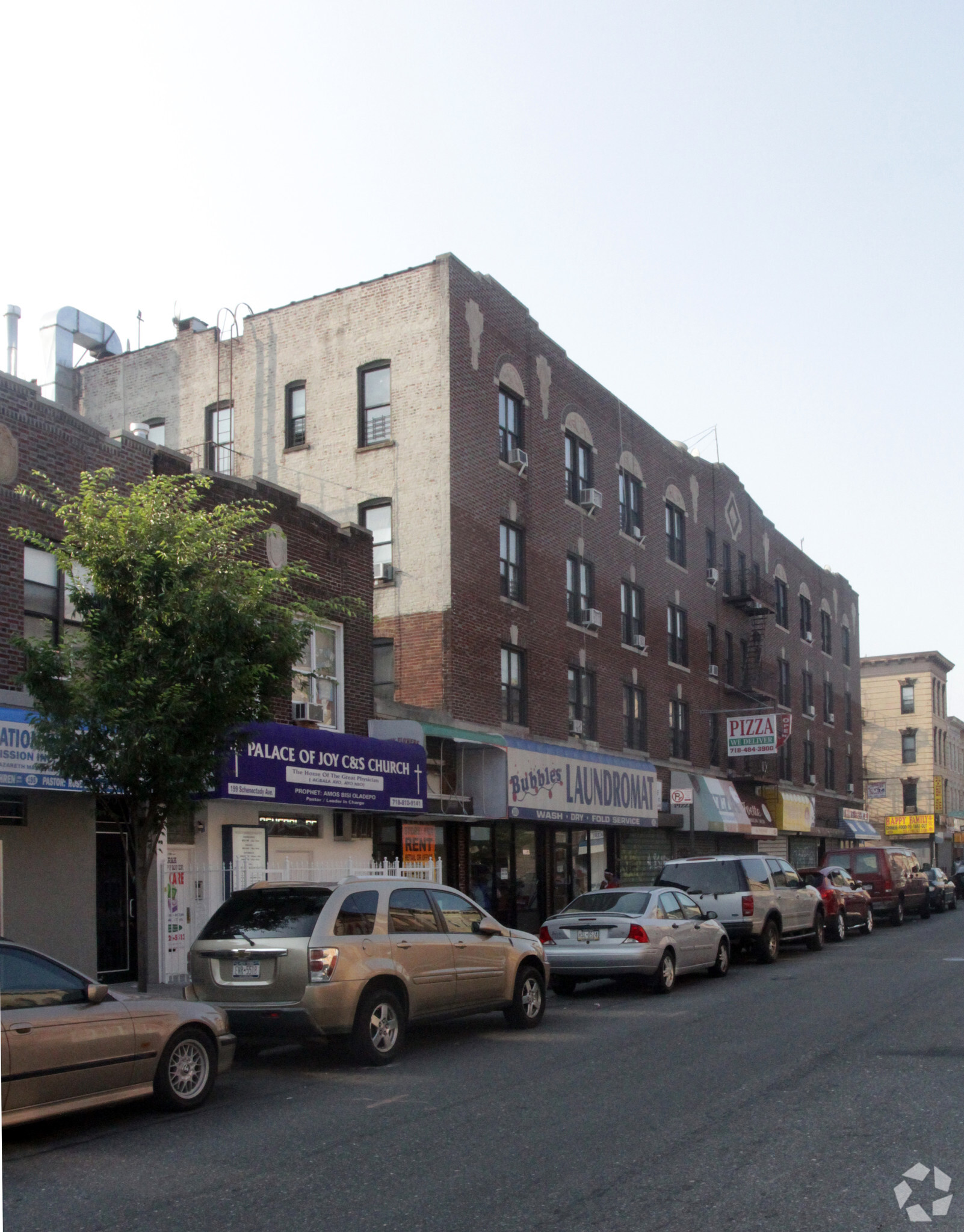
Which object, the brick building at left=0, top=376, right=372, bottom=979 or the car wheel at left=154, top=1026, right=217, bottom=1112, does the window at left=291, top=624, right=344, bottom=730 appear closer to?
the brick building at left=0, top=376, right=372, bottom=979

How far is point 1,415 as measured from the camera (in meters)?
15.1

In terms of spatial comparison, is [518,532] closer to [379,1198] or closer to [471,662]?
[471,662]

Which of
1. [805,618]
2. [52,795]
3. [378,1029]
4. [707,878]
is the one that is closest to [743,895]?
[707,878]

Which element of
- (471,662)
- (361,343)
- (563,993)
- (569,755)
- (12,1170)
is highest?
(361,343)

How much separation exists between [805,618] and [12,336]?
3241cm

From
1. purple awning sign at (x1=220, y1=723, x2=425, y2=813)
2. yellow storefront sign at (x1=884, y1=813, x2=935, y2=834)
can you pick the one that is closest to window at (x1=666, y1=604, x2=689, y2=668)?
purple awning sign at (x1=220, y1=723, x2=425, y2=813)

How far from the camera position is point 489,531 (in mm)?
26250

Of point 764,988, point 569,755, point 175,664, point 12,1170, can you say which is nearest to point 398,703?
point 569,755

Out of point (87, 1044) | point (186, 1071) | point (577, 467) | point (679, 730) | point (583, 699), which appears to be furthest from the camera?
point (679, 730)

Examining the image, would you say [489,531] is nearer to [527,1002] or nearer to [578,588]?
[578,588]

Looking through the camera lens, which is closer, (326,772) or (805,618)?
(326,772)

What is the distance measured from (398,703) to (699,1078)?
13.5 m

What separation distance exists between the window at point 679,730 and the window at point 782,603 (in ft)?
33.7

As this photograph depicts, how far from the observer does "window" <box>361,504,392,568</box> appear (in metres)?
25.4
